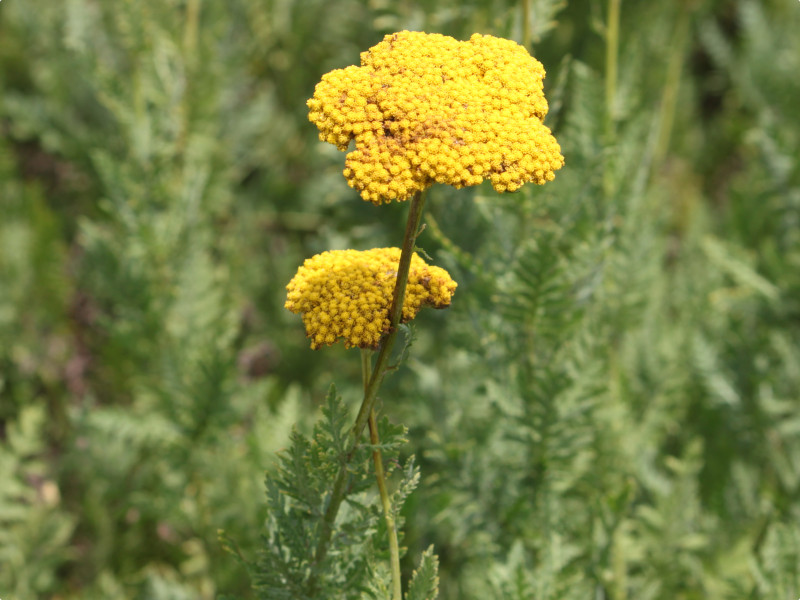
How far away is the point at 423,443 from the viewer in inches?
101

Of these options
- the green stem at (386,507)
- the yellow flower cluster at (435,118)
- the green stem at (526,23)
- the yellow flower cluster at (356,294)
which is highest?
the green stem at (526,23)

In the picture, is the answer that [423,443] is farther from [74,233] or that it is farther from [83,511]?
[74,233]

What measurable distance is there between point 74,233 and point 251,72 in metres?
1.28

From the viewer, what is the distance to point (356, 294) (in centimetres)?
127

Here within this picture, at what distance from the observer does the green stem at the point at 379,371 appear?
1.16 metres

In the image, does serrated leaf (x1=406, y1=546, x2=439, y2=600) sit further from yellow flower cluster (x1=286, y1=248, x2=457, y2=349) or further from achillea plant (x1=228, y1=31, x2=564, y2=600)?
yellow flower cluster (x1=286, y1=248, x2=457, y2=349)

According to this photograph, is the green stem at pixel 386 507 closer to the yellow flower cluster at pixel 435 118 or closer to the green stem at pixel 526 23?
the yellow flower cluster at pixel 435 118

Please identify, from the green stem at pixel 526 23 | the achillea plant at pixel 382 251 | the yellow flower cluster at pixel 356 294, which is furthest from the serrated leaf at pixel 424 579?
the green stem at pixel 526 23

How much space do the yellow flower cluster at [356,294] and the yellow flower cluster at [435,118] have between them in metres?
0.21

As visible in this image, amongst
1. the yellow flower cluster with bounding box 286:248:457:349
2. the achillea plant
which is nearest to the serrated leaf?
the achillea plant

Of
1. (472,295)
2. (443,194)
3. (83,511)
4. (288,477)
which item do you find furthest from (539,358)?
(83,511)

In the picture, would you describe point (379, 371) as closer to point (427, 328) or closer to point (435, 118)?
point (435, 118)

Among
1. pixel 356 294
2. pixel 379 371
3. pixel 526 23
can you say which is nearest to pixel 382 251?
pixel 356 294

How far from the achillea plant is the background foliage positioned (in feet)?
1.90
